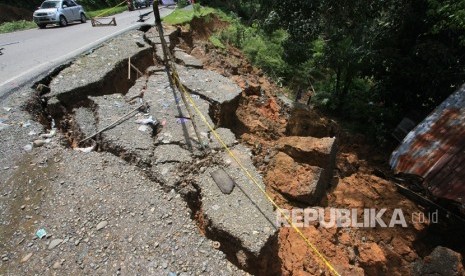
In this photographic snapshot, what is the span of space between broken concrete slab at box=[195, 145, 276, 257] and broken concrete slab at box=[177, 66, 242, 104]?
189 centimetres

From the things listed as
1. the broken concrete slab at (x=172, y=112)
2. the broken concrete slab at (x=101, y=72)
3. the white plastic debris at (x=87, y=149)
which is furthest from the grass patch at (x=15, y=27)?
the white plastic debris at (x=87, y=149)

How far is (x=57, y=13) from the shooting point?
43.1 feet

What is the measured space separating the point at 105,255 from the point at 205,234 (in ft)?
2.79

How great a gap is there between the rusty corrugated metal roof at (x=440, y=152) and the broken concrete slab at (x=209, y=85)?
2638 millimetres

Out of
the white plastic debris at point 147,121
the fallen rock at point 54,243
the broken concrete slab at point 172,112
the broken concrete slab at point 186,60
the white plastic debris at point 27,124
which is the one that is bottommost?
the fallen rock at point 54,243

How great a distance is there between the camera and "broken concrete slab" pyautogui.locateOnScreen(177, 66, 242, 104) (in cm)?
505

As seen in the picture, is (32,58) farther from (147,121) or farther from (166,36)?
(147,121)

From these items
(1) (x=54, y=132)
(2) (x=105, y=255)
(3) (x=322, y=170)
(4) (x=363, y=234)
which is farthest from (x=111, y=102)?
(4) (x=363, y=234)

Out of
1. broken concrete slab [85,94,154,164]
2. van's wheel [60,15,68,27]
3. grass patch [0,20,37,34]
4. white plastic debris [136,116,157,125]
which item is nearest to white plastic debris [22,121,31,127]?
broken concrete slab [85,94,154,164]

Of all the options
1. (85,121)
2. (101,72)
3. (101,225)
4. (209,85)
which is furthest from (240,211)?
(101,72)

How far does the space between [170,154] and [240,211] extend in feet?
3.74

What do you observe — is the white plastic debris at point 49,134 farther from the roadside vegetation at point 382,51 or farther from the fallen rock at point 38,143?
the roadside vegetation at point 382,51


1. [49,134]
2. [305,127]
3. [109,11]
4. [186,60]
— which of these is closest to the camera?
[49,134]

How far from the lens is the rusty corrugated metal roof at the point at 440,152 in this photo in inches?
134
